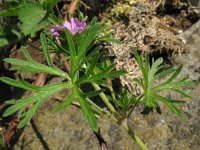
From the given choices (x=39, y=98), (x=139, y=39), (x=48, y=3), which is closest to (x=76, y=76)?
(x=39, y=98)

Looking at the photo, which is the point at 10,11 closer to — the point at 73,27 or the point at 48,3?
the point at 48,3

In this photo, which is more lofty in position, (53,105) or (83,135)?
(53,105)

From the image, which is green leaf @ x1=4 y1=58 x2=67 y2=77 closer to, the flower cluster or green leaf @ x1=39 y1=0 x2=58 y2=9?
the flower cluster

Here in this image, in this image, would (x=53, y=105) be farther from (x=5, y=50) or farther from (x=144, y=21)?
(x=144, y=21)

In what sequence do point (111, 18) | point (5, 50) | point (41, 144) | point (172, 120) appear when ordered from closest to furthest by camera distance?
point (172, 120)
point (41, 144)
point (111, 18)
point (5, 50)

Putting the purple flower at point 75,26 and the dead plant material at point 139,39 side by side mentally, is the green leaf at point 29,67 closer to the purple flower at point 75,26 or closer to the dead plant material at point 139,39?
the purple flower at point 75,26

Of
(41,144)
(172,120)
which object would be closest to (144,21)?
(172,120)

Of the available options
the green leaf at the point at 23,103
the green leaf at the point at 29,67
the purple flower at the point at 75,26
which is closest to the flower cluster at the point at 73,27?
the purple flower at the point at 75,26

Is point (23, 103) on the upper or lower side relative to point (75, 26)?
lower

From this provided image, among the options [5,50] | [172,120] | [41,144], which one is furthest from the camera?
[5,50]
